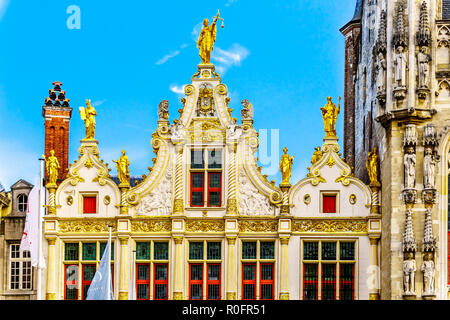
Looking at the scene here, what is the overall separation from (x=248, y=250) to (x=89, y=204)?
645 cm

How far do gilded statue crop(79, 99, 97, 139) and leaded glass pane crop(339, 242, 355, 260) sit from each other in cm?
1071

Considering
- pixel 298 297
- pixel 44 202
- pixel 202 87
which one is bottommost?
pixel 298 297

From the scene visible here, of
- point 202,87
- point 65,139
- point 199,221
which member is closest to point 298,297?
point 199,221

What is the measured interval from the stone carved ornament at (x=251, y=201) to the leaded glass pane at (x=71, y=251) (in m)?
6.51

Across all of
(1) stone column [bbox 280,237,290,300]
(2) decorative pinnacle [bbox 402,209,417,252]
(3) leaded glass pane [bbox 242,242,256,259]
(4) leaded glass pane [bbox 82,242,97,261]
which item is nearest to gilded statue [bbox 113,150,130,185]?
(4) leaded glass pane [bbox 82,242,97,261]

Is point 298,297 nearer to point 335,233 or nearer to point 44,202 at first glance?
point 335,233

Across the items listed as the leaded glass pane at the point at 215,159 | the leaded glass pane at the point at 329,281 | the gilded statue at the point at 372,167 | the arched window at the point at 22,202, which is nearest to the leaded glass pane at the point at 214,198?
the leaded glass pane at the point at 215,159

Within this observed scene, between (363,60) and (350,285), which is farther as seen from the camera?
(363,60)

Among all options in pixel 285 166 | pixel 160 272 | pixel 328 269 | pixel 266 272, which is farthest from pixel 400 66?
pixel 160 272

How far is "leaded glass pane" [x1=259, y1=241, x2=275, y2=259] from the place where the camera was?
49.1 m

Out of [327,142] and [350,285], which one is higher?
[327,142]

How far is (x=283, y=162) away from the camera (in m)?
49.4

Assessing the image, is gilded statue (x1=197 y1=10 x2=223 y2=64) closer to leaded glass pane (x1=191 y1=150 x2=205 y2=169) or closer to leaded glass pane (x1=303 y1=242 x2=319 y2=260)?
leaded glass pane (x1=191 y1=150 x2=205 y2=169)

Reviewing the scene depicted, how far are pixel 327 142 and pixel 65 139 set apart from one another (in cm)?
1166
